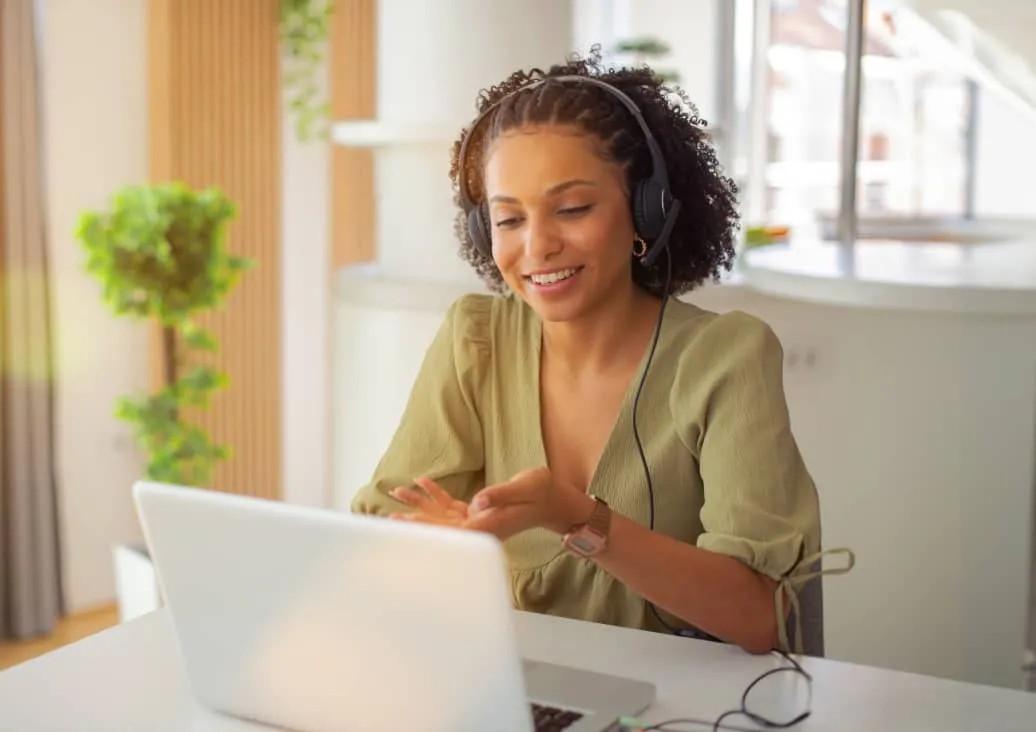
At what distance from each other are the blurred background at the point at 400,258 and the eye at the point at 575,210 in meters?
0.90

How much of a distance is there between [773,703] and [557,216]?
54 centimetres

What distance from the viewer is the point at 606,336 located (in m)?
1.45

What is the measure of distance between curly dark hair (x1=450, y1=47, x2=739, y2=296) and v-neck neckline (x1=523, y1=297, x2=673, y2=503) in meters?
0.07

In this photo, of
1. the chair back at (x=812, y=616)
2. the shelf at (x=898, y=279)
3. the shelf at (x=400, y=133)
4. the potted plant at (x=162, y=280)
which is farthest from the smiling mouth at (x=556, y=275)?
the potted plant at (x=162, y=280)

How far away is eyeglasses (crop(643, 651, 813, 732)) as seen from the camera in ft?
3.44

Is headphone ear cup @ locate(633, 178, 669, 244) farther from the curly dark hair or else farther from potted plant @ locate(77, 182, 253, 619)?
potted plant @ locate(77, 182, 253, 619)

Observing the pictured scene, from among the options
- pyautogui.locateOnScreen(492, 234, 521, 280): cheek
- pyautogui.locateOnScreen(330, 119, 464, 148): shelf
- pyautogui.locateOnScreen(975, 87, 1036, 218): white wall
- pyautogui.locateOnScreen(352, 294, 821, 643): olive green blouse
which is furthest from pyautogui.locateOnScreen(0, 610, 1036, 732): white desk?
pyautogui.locateOnScreen(975, 87, 1036, 218): white wall

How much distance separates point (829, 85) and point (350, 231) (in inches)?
69.6

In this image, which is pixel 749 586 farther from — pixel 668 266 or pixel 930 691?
pixel 668 266

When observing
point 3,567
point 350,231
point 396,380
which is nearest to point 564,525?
point 396,380

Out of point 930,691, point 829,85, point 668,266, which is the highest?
point 829,85

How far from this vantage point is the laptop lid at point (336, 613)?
89cm

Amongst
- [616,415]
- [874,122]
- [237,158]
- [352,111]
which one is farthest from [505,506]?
[874,122]

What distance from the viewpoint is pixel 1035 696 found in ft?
3.62
